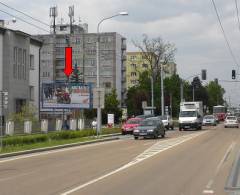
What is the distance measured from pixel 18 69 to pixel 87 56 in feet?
308

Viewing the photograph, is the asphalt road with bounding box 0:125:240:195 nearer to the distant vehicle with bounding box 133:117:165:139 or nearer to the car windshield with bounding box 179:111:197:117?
the distant vehicle with bounding box 133:117:165:139

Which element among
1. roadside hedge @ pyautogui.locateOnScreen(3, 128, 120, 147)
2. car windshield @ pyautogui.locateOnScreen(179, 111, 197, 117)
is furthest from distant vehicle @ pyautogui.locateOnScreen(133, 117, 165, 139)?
car windshield @ pyautogui.locateOnScreen(179, 111, 197, 117)

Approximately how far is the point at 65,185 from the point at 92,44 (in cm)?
14474

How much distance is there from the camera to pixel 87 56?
159375mm

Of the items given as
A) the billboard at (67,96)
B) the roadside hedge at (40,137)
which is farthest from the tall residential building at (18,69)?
the roadside hedge at (40,137)

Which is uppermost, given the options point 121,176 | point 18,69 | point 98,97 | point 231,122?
point 18,69

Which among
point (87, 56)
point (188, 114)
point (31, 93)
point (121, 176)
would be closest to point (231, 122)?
point (188, 114)

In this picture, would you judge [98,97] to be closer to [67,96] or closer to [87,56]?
[67,96]

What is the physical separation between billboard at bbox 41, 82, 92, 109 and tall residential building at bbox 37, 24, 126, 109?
91.4 metres

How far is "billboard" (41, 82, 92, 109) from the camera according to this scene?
60500mm

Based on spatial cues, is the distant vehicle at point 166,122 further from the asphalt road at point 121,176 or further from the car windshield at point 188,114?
the asphalt road at point 121,176

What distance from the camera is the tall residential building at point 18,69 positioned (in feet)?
207

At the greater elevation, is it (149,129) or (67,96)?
(67,96)

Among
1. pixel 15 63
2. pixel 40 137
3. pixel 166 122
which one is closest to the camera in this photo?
pixel 40 137
